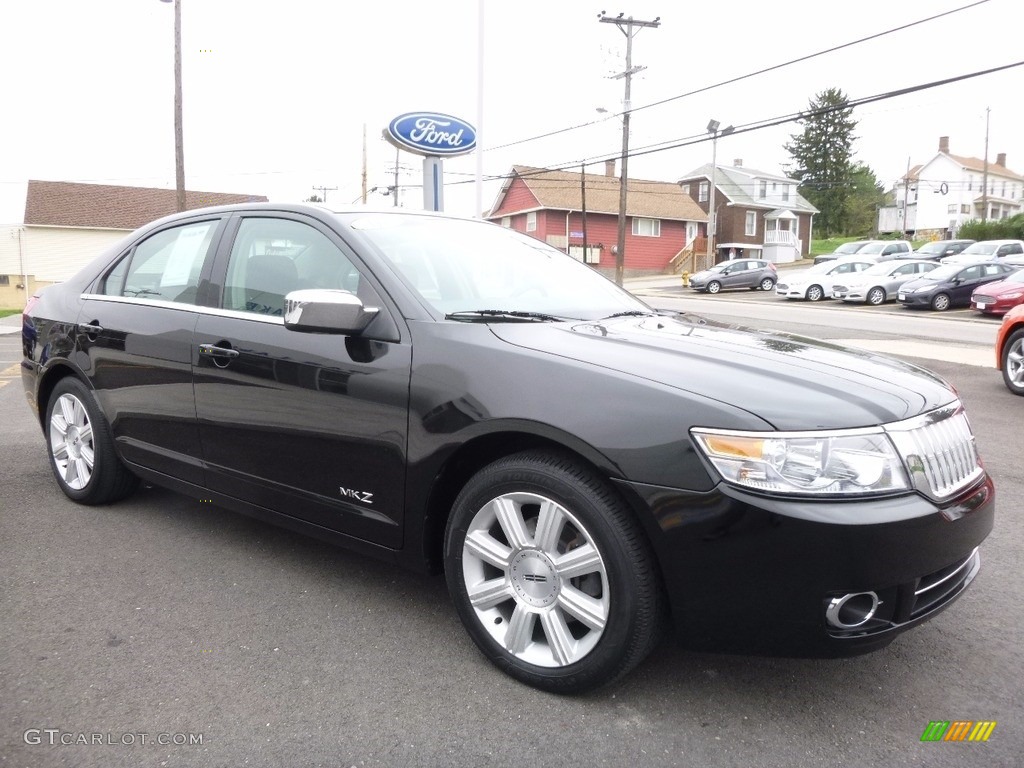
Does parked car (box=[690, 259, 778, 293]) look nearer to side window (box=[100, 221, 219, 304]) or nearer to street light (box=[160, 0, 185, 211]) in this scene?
street light (box=[160, 0, 185, 211])

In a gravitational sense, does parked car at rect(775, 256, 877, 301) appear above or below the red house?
below

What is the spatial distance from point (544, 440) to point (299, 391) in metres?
1.12

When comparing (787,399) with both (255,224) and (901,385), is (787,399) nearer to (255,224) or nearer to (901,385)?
(901,385)

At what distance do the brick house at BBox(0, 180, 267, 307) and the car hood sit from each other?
41946 millimetres

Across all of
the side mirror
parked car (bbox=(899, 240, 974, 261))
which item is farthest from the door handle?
parked car (bbox=(899, 240, 974, 261))

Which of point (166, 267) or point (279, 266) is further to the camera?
point (166, 267)

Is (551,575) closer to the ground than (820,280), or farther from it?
closer to the ground

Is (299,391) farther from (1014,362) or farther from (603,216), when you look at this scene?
(603,216)

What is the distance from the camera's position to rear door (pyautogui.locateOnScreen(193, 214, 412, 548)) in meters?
3.02

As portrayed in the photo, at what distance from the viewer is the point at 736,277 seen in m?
36.7

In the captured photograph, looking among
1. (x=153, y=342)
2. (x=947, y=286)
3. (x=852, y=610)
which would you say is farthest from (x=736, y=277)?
(x=852, y=610)

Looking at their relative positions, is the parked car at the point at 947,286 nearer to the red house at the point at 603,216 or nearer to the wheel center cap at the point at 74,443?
the red house at the point at 603,216

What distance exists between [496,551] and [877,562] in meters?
1.16

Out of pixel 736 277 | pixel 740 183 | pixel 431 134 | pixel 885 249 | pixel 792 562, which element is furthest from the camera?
pixel 740 183
